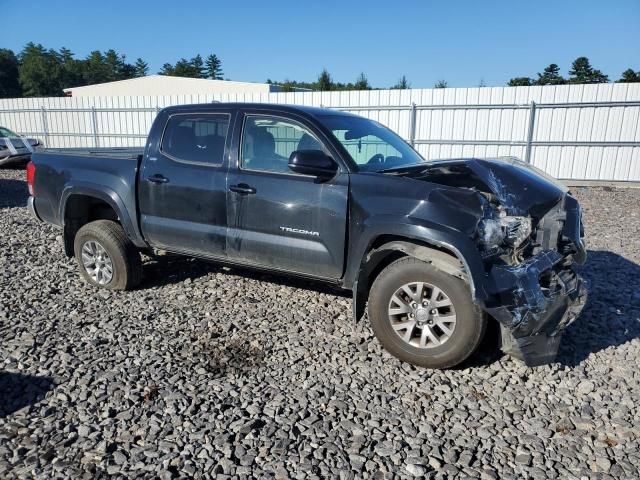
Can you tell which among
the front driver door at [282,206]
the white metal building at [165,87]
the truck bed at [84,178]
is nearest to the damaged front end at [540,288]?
the front driver door at [282,206]

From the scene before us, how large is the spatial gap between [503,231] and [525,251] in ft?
0.94

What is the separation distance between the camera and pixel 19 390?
333cm

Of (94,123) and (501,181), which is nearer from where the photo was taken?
(501,181)

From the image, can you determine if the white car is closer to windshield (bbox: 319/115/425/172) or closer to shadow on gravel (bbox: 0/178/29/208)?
shadow on gravel (bbox: 0/178/29/208)

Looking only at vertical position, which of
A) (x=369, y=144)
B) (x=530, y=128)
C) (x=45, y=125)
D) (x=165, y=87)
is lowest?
(x=369, y=144)

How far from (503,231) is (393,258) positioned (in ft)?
3.00

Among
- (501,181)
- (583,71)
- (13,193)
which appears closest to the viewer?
(501,181)

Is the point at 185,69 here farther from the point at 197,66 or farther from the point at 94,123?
the point at 94,123

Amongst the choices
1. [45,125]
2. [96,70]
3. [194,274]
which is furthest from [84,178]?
[96,70]

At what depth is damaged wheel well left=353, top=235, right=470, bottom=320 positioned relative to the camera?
3451 millimetres

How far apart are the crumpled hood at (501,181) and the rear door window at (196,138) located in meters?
1.67

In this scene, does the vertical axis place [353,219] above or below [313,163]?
below

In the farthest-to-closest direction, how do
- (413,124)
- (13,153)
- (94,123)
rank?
(94,123) < (13,153) < (413,124)

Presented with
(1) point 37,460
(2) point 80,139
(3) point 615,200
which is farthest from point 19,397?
(2) point 80,139
